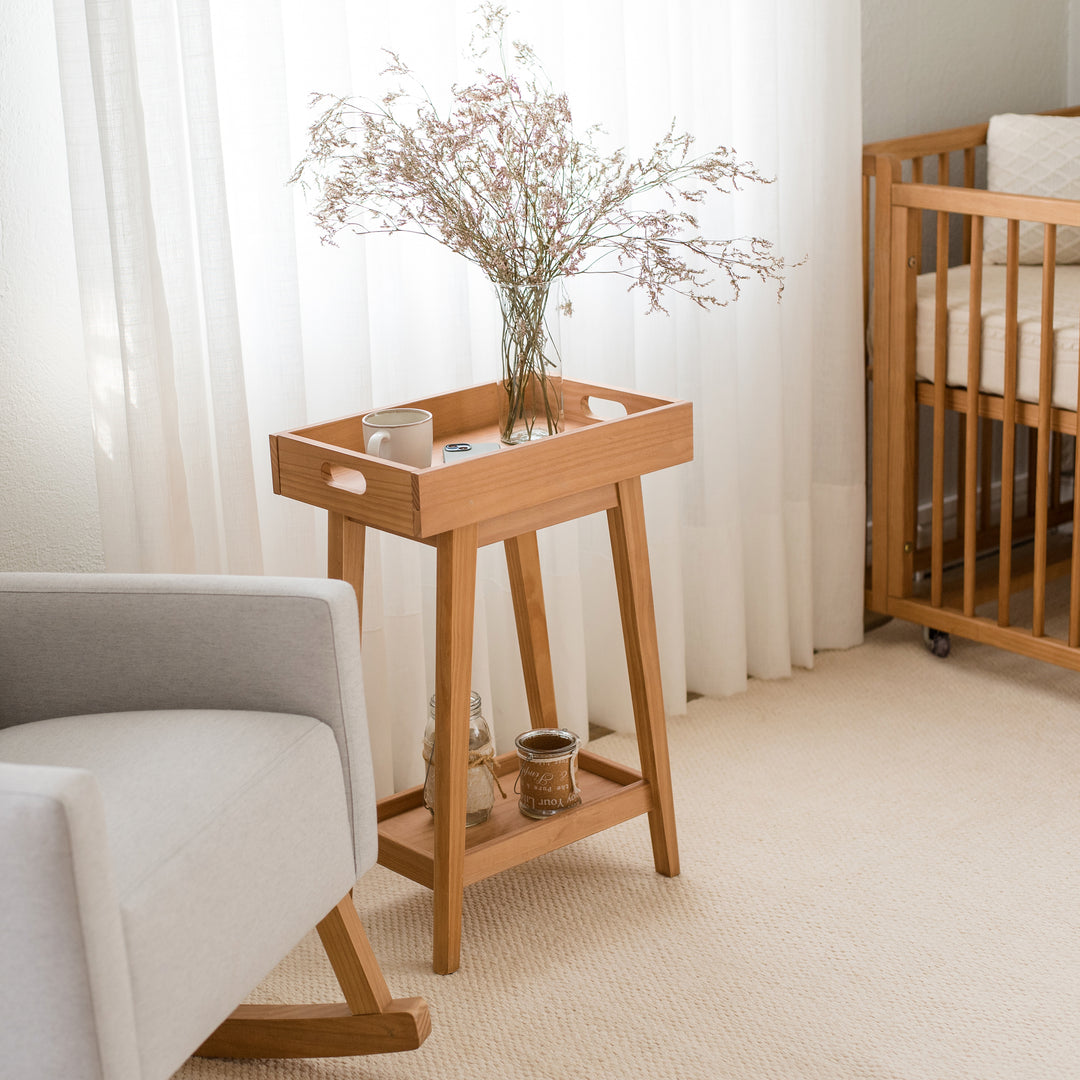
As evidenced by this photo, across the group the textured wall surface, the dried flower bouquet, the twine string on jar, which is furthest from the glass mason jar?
the textured wall surface

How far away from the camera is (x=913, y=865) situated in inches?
74.6

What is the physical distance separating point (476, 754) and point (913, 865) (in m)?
0.64

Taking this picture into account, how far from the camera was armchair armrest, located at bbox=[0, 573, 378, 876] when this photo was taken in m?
1.40

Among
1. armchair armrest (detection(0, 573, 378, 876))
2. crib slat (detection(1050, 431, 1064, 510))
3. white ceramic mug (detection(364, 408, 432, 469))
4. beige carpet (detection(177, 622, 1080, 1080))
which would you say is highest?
white ceramic mug (detection(364, 408, 432, 469))

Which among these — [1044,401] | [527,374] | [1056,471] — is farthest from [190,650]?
[1056,471]

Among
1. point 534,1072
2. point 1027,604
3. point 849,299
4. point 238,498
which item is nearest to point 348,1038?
point 534,1072

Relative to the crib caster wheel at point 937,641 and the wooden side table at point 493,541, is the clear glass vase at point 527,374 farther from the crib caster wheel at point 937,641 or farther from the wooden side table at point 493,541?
the crib caster wheel at point 937,641

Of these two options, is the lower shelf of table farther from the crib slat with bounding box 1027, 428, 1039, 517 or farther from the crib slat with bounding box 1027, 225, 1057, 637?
the crib slat with bounding box 1027, 428, 1039, 517

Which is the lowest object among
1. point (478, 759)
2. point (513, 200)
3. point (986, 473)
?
point (478, 759)

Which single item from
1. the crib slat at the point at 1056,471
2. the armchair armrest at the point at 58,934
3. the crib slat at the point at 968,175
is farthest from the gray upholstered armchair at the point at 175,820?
the crib slat at the point at 1056,471

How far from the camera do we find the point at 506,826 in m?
1.80

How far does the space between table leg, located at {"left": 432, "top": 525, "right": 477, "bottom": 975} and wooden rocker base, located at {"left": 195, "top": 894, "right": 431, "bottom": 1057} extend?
18 cm

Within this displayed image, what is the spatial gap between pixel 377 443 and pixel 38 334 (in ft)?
1.76

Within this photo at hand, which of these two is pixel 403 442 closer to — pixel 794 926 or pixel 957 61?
pixel 794 926
